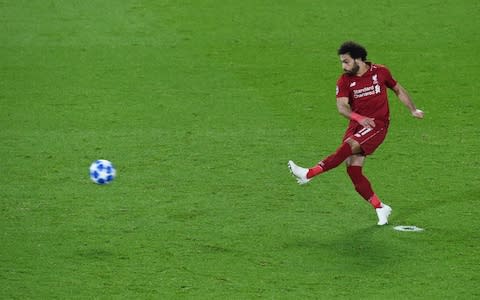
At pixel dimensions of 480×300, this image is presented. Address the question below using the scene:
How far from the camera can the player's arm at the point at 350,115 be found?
34.6 feet

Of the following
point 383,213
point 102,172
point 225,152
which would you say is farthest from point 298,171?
point 225,152

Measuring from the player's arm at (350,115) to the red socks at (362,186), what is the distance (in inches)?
21.0

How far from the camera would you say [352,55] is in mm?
10648

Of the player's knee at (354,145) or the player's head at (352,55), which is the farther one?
the player's knee at (354,145)

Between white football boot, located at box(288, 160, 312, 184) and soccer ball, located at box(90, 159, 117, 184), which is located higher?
soccer ball, located at box(90, 159, 117, 184)

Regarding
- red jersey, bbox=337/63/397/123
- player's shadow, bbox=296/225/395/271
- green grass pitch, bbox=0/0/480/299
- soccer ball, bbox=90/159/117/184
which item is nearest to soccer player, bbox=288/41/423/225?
red jersey, bbox=337/63/397/123

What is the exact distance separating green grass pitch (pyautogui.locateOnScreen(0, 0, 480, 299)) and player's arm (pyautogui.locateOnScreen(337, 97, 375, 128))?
1130mm

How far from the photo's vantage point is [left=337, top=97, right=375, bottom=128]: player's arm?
10.6 m

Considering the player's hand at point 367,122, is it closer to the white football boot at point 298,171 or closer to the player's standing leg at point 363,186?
the player's standing leg at point 363,186

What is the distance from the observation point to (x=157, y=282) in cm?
970

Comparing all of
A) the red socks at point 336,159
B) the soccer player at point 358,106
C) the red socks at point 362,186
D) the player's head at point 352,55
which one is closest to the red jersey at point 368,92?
the soccer player at point 358,106

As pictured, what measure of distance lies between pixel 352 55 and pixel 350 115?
0.58 meters

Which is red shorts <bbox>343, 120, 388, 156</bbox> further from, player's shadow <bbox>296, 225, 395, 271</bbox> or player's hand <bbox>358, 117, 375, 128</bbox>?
player's shadow <bbox>296, 225, 395, 271</bbox>

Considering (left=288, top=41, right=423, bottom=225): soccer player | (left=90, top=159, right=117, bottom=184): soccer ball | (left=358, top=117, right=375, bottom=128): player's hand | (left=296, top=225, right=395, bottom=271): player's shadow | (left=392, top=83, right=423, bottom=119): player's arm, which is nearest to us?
(left=296, top=225, right=395, bottom=271): player's shadow
